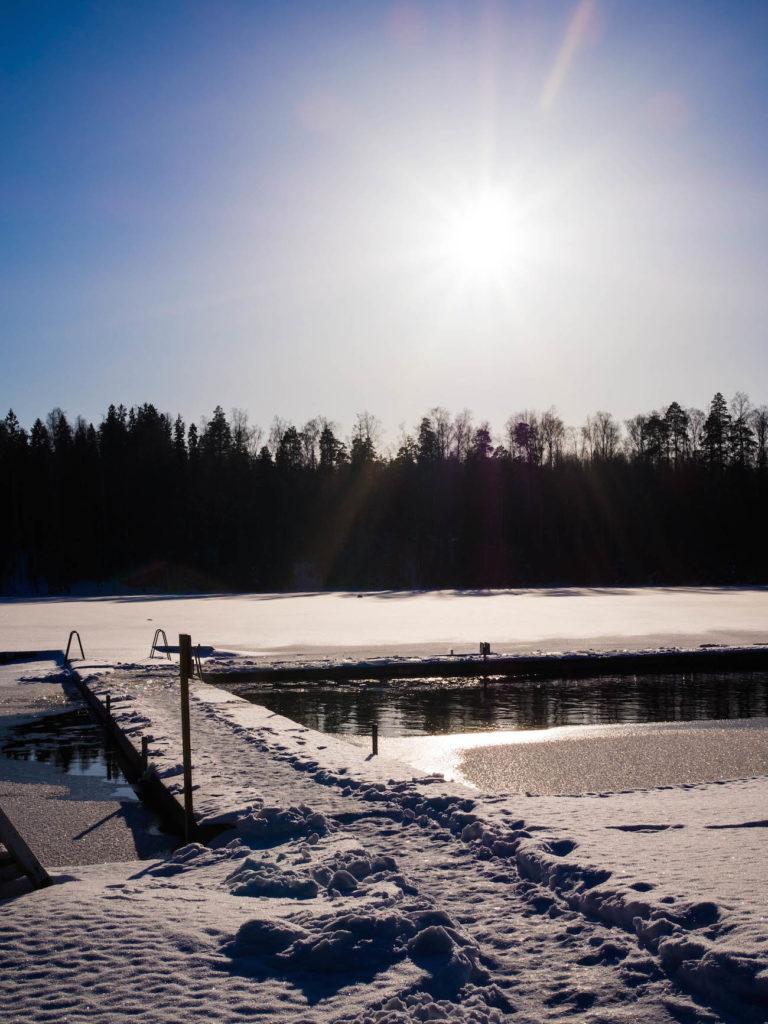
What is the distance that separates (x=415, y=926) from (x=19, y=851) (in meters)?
2.35

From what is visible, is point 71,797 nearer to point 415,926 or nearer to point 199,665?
point 415,926

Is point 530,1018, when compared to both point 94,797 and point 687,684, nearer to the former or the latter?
point 94,797

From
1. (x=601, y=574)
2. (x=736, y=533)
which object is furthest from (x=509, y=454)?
(x=736, y=533)

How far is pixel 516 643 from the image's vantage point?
24.4 meters

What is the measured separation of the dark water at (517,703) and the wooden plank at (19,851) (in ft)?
26.4

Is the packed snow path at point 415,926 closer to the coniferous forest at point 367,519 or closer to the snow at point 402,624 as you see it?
the snow at point 402,624

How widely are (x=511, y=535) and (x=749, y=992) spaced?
8025cm

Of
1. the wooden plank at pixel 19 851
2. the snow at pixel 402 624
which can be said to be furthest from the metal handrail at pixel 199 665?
the wooden plank at pixel 19 851

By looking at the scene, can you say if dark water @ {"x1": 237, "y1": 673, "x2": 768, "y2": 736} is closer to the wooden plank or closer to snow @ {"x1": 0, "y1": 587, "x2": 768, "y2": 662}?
snow @ {"x1": 0, "y1": 587, "x2": 768, "y2": 662}

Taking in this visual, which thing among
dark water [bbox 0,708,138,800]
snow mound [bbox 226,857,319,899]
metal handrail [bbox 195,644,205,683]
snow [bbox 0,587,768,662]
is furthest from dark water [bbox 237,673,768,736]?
snow mound [bbox 226,857,319,899]

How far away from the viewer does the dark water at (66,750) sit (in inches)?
403

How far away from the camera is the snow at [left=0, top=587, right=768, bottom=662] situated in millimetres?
24594

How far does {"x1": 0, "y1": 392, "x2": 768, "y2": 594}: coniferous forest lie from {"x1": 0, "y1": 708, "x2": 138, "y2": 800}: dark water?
64327mm

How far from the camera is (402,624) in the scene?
105ft
